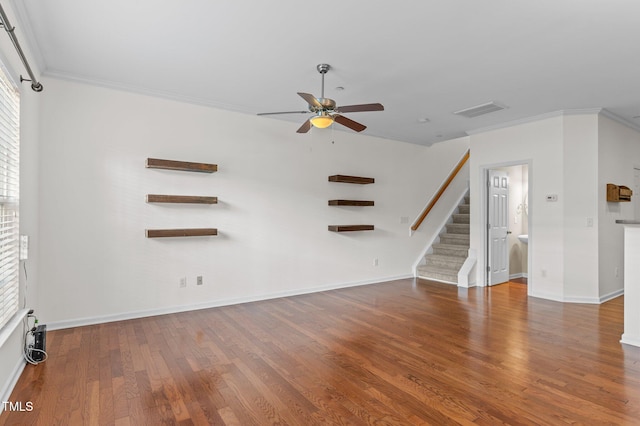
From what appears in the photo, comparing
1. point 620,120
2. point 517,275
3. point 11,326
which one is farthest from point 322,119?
point 517,275

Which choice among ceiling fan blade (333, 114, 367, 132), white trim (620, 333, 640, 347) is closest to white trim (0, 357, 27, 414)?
ceiling fan blade (333, 114, 367, 132)

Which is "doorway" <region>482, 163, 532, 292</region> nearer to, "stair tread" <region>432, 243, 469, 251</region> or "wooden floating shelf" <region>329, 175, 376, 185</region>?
"stair tread" <region>432, 243, 469, 251</region>

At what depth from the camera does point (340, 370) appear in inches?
112

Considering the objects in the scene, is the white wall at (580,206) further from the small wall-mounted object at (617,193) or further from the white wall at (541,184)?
the small wall-mounted object at (617,193)

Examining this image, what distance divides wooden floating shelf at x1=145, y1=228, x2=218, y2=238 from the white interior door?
182 inches

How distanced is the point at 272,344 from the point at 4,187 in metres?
2.48

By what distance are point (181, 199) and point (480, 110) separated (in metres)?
4.20

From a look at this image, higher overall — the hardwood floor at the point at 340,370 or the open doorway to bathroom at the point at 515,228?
the open doorway to bathroom at the point at 515,228

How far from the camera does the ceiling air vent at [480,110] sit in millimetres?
4721

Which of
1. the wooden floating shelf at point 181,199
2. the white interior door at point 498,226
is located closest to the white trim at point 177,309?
the wooden floating shelf at point 181,199

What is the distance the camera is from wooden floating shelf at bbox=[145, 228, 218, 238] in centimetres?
421

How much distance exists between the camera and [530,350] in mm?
3246

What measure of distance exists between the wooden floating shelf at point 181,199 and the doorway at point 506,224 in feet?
14.8

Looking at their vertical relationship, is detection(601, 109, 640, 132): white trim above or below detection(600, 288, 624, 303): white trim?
above
